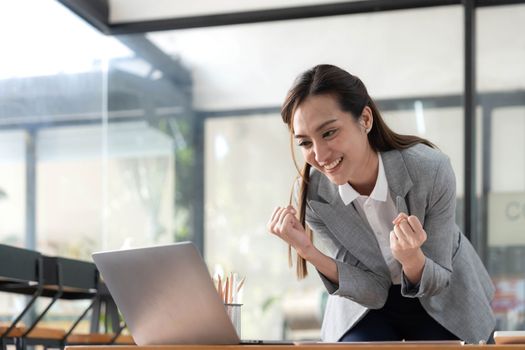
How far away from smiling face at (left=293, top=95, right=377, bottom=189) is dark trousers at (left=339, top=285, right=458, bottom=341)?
1.18 feet

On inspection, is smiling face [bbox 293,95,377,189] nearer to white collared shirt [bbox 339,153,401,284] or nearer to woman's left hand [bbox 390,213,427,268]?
white collared shirt [bbox 339,153,401,284]

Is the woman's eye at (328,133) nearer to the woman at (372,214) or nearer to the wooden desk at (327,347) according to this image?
the woman at (372,214)

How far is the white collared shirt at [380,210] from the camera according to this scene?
225cm

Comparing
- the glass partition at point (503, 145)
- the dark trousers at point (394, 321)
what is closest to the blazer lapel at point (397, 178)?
the dark trousers at point (394, 321)

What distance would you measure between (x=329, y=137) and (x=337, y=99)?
0.11 metres

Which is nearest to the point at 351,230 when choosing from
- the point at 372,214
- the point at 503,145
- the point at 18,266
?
the point at 372,214

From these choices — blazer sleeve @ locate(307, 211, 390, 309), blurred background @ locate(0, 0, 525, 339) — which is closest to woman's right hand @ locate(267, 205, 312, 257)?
blazer sleeve @ locate(307, 211, 390, 309)

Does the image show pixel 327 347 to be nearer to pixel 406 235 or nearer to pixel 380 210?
pixel 406 235

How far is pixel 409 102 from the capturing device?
4918 mm

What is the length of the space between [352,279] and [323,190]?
27 centimetres

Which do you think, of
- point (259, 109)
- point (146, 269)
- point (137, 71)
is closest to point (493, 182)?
point (259, 109)

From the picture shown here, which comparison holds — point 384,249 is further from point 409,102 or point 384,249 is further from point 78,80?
point 78,80

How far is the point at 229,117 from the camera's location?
5.18 meters

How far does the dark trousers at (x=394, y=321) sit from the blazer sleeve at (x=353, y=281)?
3.9 inches
